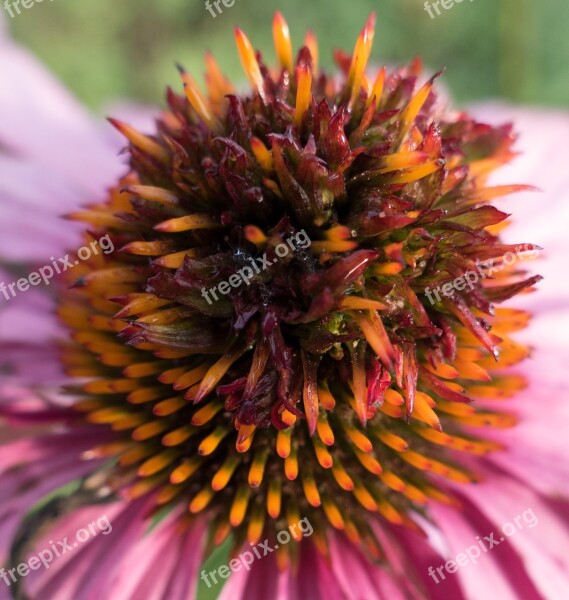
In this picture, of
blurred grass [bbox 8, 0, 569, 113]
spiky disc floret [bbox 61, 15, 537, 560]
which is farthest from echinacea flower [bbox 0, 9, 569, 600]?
blurred grass [bbox 8, 0, 569, 113]

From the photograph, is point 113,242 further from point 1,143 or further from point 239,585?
point 1,143

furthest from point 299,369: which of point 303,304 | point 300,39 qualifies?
point 300,39

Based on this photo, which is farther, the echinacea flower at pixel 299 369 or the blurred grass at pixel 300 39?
the blurred grass at pixel 300 39

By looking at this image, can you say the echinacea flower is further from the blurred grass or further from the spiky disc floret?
the blurred grass

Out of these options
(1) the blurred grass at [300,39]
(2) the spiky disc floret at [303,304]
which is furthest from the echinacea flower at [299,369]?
(1) the blurred grass at [300,39]

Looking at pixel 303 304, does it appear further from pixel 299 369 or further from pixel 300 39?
pixel 300 39

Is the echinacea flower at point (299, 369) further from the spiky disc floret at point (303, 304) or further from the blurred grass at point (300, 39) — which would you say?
the blurred grass at point (300, 39)

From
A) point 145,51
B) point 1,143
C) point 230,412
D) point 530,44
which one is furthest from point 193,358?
point 145,51
